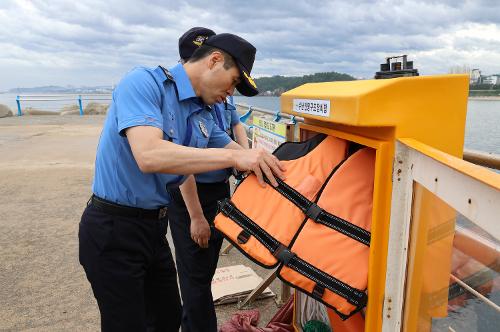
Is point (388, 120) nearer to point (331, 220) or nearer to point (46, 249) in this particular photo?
point (331, 220)

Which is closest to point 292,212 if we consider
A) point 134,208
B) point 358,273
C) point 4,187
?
point 358,273

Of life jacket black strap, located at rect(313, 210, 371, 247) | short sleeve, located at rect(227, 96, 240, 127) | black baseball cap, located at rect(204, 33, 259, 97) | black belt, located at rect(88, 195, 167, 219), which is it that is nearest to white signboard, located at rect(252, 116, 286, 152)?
short sleeve, located at rect(227, 96, 240, 127)

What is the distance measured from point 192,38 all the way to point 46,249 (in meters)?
3.11

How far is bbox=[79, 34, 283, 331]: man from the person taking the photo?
5.52 ft

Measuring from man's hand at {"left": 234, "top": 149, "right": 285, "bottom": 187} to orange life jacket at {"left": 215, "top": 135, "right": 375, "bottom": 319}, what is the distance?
47 millimetres

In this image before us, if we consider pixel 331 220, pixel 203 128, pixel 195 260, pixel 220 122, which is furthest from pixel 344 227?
pixel 220 122

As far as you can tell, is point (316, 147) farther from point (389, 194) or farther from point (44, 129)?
point (44, 129)

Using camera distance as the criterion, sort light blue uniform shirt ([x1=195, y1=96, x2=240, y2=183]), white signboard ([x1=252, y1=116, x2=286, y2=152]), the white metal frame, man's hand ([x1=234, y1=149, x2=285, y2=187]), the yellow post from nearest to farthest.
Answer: the white metal frame → the yellow post → man's hand ([x1=234, y1=149, x2=285, y2=187]) → light blue uniform shirt ([x1=195, y1=96, x2=240, y2=183]) → white signboard ([x1=252, y1=116, x2=286, y2=152])

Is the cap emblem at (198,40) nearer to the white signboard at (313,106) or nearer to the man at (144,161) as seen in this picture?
the man at (144,161)

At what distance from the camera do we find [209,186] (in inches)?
102

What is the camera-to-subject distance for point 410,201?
1397 mm

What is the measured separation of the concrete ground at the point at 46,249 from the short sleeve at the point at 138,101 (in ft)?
6.40

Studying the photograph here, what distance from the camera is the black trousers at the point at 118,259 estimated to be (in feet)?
6.23

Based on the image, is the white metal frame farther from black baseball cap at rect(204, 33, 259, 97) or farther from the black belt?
the black belt
